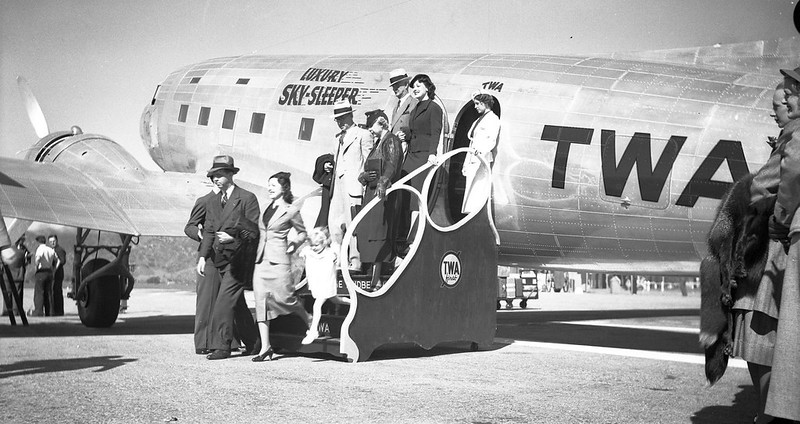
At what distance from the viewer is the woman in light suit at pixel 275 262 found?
862 cm

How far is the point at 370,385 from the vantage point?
22.5ft

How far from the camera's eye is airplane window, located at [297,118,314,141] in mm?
13156

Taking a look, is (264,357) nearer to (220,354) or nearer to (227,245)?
(220,354)

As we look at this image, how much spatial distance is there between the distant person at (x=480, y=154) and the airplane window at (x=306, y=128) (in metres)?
3.67

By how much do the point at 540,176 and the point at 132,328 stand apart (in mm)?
6852

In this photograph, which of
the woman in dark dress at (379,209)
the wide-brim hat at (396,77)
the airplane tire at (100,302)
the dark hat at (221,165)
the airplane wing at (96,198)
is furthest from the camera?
the airplane tire at (100,302)

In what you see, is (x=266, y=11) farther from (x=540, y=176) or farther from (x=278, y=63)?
(x=278, y=63)

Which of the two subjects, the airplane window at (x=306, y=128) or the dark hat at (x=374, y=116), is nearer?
the dark hat at (x=374, y=116)

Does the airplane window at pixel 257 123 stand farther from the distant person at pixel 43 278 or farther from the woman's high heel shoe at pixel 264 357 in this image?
the woman's high heel shoe at pixel 264 357

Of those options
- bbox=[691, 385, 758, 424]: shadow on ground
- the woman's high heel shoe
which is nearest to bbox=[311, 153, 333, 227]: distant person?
the woman's high heel shoe

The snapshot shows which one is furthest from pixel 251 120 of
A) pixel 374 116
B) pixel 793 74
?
pixel 793 74

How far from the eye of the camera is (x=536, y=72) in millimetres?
11156

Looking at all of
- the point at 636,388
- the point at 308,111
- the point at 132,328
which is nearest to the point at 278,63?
the point at 308,111

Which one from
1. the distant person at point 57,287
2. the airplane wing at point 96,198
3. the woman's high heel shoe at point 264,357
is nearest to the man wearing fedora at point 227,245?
the woman's high heel shoe at point 264,357
